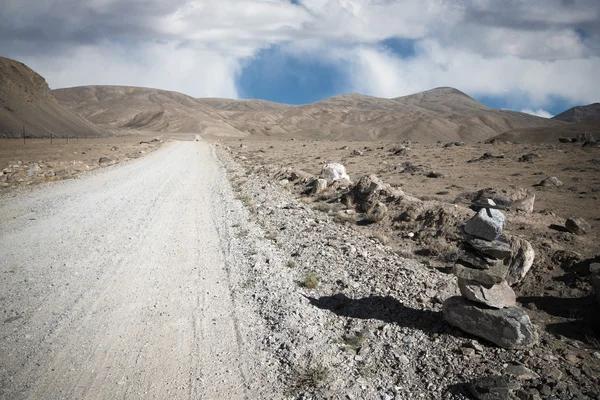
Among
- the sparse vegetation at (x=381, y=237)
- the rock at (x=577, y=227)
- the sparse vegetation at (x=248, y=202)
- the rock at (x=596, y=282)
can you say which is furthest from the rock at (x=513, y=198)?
the sparse vegetation at (x=248, y=202)

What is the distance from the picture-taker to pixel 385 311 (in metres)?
6.23

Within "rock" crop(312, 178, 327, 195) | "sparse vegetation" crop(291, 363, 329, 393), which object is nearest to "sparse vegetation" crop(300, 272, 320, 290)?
"sparse vegetation" crop(291, 363, 329, 393)

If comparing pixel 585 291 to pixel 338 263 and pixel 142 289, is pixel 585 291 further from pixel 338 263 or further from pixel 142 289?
pixel 142 289

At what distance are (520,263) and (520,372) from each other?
322 centimetres

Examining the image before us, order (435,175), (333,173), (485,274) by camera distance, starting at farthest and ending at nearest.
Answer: (435,175) → (333,173) → (485,274)

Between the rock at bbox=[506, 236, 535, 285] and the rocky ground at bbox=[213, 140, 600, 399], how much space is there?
0.57 ft

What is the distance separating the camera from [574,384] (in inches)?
172

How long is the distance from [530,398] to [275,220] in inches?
349

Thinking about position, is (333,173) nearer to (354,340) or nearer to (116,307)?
(354,340)

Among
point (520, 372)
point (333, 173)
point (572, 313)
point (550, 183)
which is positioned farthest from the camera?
point (333, 173)

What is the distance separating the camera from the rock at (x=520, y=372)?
14.7 feet

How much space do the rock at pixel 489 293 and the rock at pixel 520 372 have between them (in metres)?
0.83

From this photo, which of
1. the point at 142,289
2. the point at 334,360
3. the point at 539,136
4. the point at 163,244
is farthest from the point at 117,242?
the point at 539,136

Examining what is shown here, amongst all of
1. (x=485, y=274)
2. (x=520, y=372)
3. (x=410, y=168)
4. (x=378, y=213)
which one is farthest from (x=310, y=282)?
(x=410, y=168)
